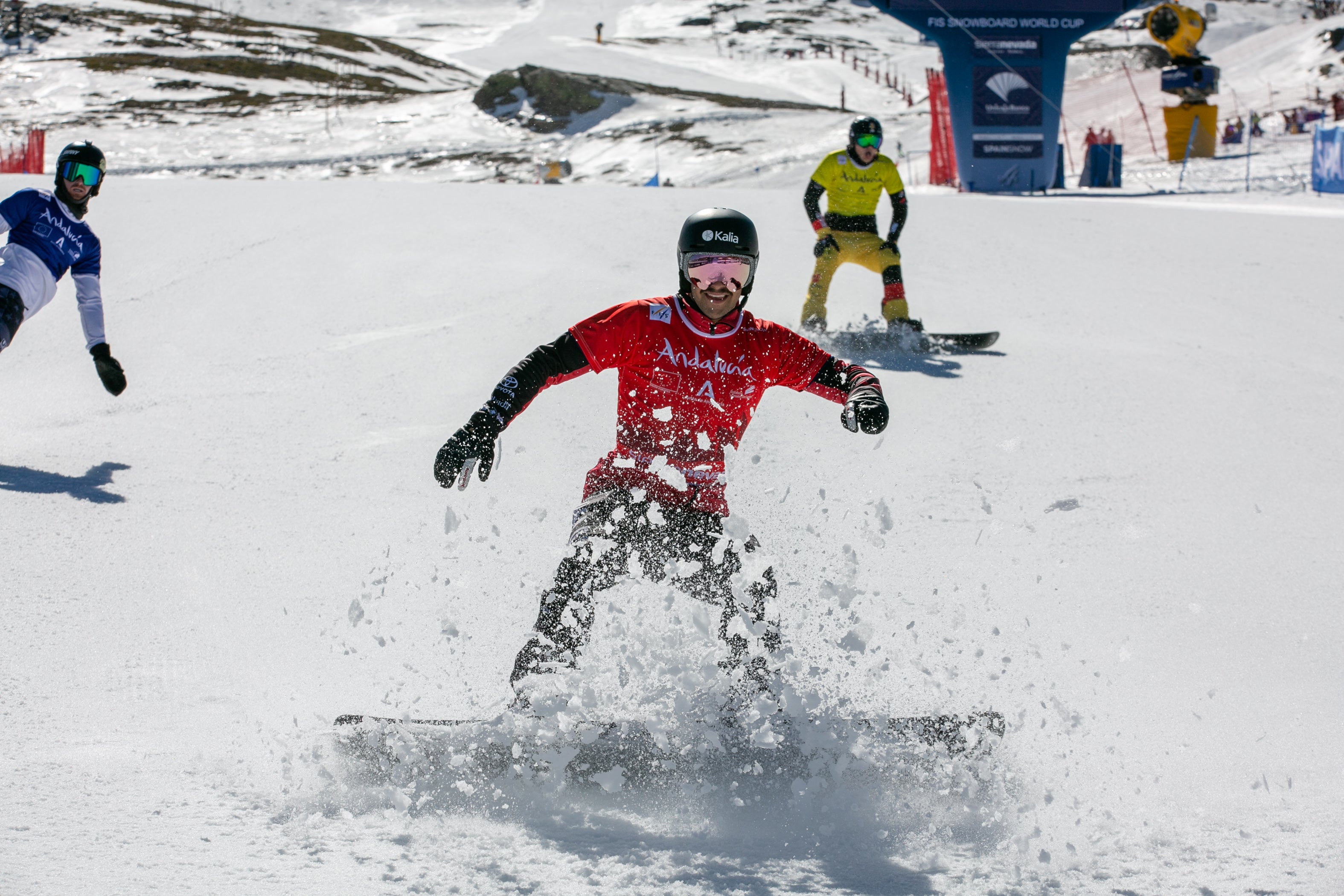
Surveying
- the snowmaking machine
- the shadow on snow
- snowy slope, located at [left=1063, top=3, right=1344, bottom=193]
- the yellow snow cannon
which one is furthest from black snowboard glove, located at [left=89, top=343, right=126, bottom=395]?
the yellow snow cannon

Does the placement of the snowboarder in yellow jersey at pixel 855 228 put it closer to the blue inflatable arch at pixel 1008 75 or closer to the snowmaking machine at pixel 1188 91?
the blue inflatable arch at pixel 1008 75

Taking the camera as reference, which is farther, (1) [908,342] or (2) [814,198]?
(1) [908,342]

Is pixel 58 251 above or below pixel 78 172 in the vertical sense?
below

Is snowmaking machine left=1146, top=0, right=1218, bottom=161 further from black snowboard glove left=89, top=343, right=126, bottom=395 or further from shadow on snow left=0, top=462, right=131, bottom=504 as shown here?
shadow on snow left=0, top=462, right=131, bottom=504

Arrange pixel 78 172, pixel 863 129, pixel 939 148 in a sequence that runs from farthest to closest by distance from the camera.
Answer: pixel 939 148 < pixel 863 129 < pixel 78 172

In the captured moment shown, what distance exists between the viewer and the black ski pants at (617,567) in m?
3.46

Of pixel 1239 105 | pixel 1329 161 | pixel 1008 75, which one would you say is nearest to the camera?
pixel 1329 161

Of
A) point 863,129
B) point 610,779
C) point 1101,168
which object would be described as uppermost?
point 1101,168

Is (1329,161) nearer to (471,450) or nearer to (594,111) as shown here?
(471,450)

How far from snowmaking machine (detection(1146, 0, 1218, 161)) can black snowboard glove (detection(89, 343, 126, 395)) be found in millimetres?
25212

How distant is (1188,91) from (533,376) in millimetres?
27622

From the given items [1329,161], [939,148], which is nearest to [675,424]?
[1329,161]

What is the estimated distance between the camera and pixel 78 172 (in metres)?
6.57

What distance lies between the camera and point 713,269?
11.4ft
